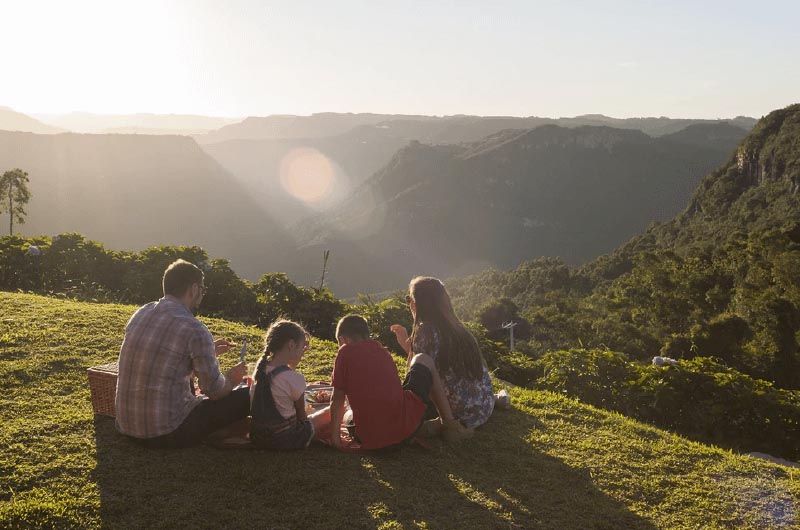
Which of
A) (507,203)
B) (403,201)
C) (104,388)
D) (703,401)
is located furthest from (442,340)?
(403,201)

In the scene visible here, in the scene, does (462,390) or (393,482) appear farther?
(462,390)

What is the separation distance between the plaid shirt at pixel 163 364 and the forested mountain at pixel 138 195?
111 meters

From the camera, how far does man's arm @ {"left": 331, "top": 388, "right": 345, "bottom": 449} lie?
5004 mm

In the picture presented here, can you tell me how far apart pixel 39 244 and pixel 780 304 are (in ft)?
97.3

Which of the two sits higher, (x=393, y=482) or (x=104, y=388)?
(x=104, y=388)

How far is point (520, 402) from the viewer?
7.21 metres

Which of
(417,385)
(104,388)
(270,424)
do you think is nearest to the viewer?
(270,424)

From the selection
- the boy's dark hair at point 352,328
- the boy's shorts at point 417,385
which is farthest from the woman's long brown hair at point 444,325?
the boy's dark hair at point 352,328

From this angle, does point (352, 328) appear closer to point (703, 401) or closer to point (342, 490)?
point (342, 490)

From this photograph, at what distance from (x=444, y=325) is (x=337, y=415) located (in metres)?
1.26

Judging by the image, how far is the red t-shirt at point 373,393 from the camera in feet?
16.2

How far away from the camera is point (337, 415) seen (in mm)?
5047

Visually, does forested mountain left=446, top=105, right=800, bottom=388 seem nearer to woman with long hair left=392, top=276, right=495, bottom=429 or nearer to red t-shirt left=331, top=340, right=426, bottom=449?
woman with long hair left=392, top=276, right=495, bottom=429

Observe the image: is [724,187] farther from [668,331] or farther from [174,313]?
[174,313]
